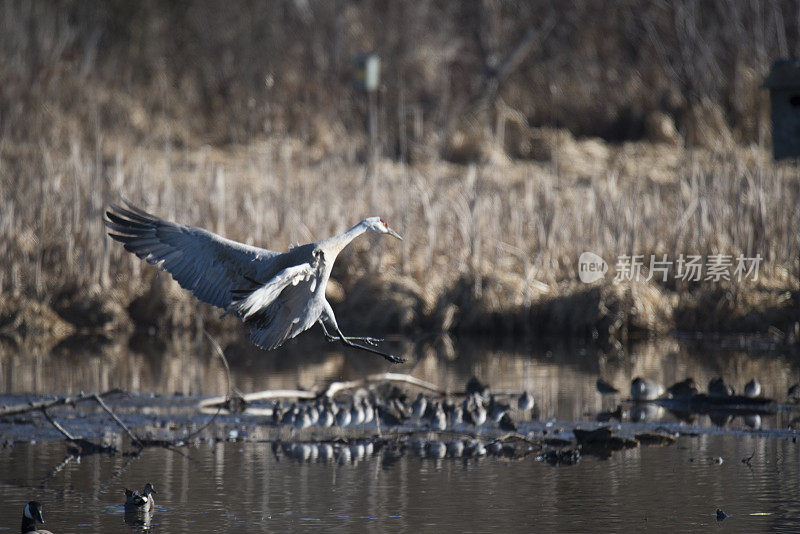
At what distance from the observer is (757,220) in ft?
41.1

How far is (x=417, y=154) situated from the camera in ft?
62.3

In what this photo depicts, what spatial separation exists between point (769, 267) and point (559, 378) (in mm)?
3985

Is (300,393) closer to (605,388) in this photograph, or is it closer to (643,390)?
(605,388)

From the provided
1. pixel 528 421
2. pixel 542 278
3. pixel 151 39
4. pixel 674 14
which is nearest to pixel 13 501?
pixel 528 421

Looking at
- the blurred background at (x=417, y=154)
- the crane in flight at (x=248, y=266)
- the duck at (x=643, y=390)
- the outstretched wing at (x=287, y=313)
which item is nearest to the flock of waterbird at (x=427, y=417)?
the duck at (x=643, y=390)

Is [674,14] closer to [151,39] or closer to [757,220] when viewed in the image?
[151,39]

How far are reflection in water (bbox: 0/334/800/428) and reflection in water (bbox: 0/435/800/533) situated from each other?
1.41 m

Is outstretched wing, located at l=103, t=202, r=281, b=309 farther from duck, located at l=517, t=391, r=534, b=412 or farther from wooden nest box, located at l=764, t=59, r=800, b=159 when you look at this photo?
wooden nest box, located at l=764, t=59, r=800, b=159

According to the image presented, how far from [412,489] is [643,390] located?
9.38 feet

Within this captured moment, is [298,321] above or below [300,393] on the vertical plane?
above

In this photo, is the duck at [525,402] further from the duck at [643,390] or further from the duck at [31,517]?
the duck at [31,517]

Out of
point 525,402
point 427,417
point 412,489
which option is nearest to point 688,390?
point 525,402

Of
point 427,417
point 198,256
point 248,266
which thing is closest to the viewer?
point 248,266

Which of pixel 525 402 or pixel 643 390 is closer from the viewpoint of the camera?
pixel 525 402
